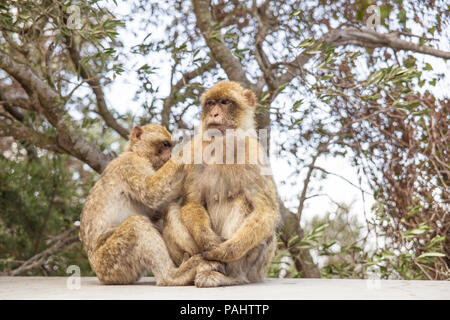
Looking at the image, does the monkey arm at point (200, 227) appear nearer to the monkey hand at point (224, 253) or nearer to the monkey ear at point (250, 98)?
the monkey hand at point (224, 253)

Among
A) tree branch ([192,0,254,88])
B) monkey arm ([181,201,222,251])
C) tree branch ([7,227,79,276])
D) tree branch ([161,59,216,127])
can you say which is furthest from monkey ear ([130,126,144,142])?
tree branch ([7,227,79,276])

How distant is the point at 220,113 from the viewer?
3.82m

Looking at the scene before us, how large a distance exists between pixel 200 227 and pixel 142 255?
1.62 ft

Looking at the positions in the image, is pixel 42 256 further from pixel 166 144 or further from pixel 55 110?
pixel 166 144

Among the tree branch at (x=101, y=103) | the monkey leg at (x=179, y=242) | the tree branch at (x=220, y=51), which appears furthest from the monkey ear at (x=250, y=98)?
the tree branch at (x=101, y=103)

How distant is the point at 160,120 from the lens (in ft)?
20.7

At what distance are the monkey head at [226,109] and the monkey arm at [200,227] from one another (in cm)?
66

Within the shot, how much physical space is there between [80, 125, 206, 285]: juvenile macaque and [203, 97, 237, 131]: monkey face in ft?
1.45

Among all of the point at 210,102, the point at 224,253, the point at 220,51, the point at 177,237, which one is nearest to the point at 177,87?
the point at 220,51

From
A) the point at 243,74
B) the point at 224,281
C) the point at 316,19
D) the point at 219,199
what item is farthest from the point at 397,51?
the point at 224,281

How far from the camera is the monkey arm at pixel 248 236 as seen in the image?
356 centimetres

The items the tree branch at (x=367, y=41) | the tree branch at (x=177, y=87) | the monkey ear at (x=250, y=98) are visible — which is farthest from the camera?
the tree branch at (x=367, y=41)

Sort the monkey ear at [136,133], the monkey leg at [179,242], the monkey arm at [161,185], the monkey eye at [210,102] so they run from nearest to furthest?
the monkey leg at [179,242]
the monkey arm at [161,185]
the monkey eye at [210,102]
the monkey ear at [136,133]

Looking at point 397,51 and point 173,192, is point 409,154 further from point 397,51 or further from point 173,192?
point 173,192
